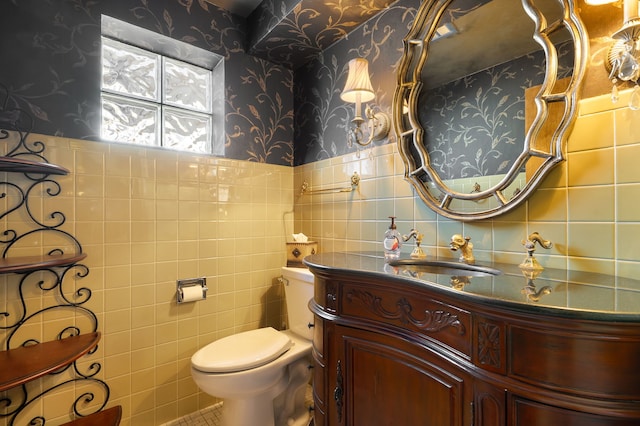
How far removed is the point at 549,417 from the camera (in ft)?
2.10

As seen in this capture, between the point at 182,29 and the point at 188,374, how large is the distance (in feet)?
6.88

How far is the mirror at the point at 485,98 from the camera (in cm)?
103

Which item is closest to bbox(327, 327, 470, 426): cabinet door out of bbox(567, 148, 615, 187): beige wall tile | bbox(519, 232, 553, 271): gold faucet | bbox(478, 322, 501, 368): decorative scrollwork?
bbox(478, 322, 501, 368): decorative scrollwork

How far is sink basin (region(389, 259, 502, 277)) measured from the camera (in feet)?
3.70

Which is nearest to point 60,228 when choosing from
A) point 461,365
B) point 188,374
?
point 188,374

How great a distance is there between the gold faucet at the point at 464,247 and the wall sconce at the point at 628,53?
614 mm

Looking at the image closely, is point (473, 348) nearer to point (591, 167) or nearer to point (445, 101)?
point (591, 167)

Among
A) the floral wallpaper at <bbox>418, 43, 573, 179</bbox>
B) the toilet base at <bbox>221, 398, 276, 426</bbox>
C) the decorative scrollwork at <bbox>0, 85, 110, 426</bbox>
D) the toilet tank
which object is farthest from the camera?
the toilet tank

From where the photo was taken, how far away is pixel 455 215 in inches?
50.4

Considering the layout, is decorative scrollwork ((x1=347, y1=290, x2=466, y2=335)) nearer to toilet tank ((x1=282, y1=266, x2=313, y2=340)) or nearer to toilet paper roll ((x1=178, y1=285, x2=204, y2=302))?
toilet tank ((x1=282, y1=266, x2=313, y2=340))

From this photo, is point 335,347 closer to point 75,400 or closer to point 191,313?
point 191,313

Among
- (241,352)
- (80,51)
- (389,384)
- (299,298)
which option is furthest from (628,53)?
(80,51)

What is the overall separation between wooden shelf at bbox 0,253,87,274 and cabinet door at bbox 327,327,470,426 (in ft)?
3.94

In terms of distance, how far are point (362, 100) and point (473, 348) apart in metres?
1.28
